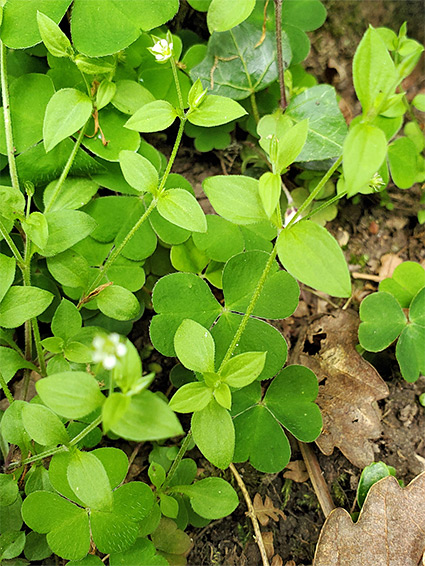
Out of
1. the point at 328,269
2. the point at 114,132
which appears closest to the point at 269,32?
the point at 114,132

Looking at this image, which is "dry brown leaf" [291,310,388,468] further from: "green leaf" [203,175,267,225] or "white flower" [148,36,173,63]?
"white flower" [148,36,173,63]

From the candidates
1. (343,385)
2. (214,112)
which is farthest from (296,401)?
(214,112)

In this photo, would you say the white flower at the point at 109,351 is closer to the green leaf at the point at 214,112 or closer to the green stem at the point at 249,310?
the green stem at the point at 249,310

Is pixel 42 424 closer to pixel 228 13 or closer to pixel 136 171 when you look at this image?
pixel 136 171

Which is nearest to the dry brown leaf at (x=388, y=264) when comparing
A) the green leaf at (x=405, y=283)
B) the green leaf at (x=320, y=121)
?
the green leaf at (x=405, y=283)

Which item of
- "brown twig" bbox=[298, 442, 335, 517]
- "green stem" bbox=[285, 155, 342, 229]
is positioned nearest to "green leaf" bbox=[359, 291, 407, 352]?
"brown twig" bbox=[298, 442, 335, 517]
